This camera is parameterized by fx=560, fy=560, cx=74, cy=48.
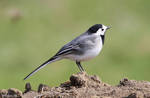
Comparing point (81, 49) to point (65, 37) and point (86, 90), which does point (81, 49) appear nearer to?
point (86, 90)

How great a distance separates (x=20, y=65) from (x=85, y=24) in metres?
2.60

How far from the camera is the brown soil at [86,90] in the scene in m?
6.21

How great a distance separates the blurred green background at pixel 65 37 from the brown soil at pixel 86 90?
5079 millimetres

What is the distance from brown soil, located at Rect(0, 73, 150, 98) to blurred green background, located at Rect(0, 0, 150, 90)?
508cm

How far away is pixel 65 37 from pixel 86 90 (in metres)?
7.93

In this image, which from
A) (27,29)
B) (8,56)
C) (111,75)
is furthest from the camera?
(27,29)

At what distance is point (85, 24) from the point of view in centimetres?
1499

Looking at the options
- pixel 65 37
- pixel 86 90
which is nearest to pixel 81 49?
pixel 86 90

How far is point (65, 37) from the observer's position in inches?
567

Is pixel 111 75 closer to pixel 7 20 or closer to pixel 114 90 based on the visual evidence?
pixel 7 20

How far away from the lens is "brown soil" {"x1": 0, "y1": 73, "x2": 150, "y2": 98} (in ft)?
20.4

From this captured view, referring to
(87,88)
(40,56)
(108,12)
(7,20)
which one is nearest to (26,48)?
(40,56)

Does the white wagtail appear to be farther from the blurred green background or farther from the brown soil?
the blurred green background

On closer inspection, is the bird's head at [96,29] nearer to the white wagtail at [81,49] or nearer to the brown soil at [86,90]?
the white wagtail at [81,49]
